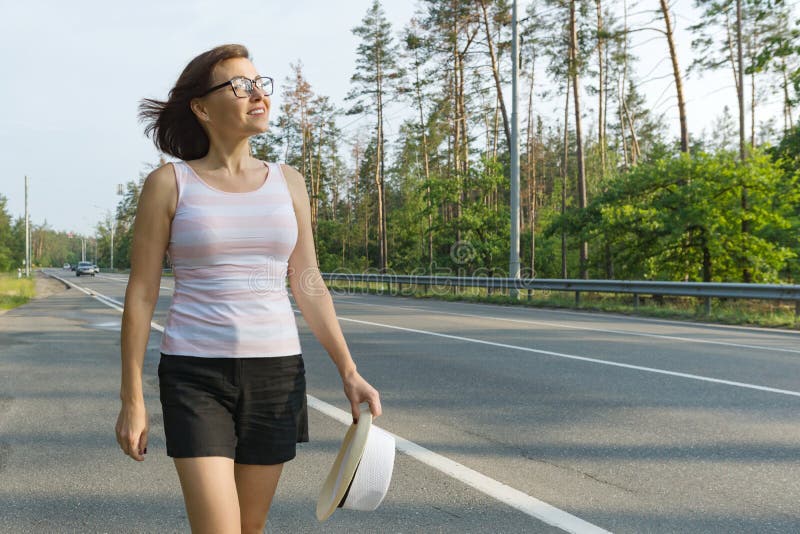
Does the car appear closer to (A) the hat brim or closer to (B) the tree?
(B) the tree

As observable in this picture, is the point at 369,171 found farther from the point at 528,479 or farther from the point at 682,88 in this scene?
the point at 528,479

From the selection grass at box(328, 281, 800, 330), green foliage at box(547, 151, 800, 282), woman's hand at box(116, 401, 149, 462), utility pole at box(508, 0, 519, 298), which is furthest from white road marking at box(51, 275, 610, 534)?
green foliage at box(547, 151, 800, 282)

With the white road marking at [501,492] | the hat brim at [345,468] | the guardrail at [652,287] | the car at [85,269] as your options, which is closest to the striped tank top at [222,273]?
the hat brim at [345,468]

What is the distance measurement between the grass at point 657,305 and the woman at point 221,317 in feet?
41.6

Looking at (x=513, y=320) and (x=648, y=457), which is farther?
(x=513, y=320)

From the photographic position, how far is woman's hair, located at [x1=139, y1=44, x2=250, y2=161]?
2248mm

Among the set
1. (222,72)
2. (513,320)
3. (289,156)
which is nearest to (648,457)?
(222,72)

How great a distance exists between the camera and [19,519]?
3.54m

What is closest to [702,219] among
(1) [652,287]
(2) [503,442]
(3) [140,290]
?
(1) [652,287]

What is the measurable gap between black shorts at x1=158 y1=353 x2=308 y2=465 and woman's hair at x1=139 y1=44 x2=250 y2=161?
2.41 feet

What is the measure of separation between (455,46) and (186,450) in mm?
33813

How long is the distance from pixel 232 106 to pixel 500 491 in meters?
2.56

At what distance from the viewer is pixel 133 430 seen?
6.77 ft

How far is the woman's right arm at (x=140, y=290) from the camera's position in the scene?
2.07 meters
